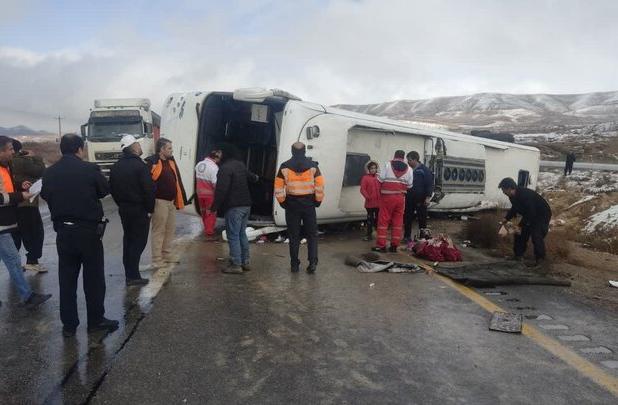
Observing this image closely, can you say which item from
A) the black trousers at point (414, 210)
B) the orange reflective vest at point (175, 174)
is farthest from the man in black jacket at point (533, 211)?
the orange reflective vest at point (175, 174)

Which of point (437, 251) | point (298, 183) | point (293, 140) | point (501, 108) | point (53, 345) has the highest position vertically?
point (501, 108)

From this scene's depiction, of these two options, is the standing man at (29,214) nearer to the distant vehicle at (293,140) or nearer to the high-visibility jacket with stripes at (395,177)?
the distant vehicle at (293,140)

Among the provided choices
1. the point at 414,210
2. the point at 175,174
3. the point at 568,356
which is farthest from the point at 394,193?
the point at 568,356

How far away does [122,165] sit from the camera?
5.36 meters

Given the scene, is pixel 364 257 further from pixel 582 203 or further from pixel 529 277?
pixel 582 203

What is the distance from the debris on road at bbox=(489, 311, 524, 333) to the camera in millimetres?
4417

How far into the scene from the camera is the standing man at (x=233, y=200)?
20.0 ft

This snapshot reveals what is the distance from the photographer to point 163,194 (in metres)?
6.23

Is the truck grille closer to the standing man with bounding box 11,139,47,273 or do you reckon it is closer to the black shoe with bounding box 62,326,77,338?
the standing man with bounding box 11,139,47,273

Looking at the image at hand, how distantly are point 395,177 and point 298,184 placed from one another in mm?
2080

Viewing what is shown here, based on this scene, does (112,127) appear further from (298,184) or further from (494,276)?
(494,276)

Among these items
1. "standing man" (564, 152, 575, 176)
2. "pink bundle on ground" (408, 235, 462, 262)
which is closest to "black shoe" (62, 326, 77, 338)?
"pink bundle on ground" (408, 235, 462, 262)

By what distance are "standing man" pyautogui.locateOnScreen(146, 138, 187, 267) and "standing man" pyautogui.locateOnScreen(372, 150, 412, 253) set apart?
122 inches

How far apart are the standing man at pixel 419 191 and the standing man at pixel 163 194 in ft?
13.3
